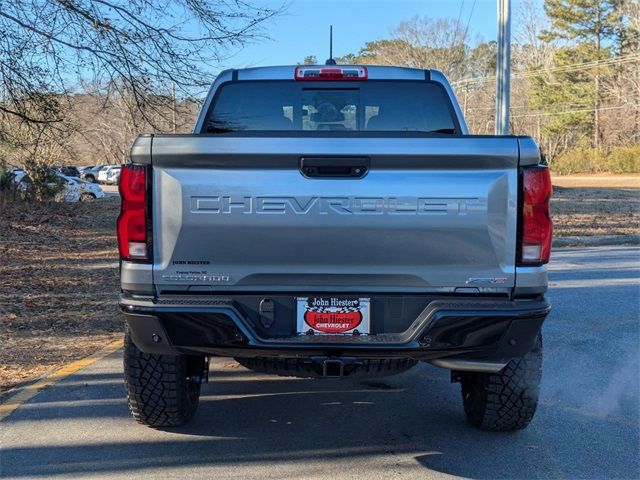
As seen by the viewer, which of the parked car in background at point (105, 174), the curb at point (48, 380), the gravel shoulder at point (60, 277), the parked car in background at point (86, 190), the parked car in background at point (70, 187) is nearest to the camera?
the curb at point (48, 380)

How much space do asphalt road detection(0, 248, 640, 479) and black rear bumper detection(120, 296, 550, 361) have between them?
2.39 feet

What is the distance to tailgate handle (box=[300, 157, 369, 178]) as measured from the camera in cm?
307

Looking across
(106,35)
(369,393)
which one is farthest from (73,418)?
(106,35)

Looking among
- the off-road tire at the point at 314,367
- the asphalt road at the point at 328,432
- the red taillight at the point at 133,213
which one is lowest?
the asphalt road at the point at 328,432

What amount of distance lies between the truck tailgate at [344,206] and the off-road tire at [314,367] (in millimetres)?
520

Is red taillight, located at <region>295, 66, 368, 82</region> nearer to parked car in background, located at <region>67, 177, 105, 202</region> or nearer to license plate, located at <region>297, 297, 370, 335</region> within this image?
license plate, located at <region>297, 297, 370, 335</region>

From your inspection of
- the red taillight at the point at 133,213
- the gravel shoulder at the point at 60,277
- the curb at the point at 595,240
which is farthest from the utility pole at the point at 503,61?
the red taillight at the point at 133,213

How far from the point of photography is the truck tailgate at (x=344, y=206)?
10.0ft

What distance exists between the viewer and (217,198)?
3.07 metres

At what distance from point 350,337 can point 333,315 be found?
0.13 meters

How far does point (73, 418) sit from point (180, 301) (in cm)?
157

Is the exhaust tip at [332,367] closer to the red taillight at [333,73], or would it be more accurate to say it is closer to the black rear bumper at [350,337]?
the black rear bumper at [350,337]

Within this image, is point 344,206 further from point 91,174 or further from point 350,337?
point 91,174

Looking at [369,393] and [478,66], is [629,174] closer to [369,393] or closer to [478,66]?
[478,66]
